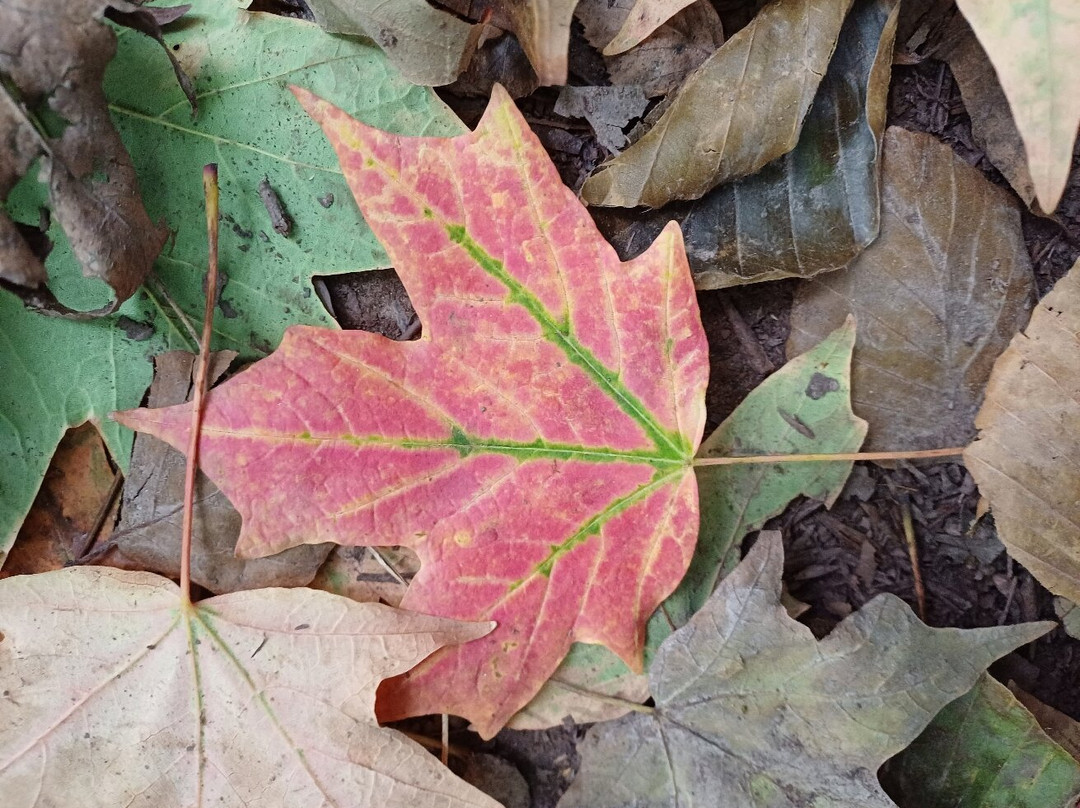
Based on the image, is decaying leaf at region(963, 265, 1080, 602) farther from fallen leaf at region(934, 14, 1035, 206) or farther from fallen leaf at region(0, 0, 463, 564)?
fallen leaf at region(0, 0, 463, 564)

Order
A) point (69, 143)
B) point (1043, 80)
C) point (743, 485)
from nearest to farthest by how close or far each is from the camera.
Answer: point (1043, 80) < point (69, 143) < point (743, 485)

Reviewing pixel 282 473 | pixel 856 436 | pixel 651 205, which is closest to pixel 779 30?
pixel 651 205

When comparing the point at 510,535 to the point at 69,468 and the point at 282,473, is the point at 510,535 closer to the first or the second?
the point at 282,473

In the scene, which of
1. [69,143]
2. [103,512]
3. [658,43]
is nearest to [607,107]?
[658,43]

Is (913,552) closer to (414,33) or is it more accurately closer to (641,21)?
(641,21)

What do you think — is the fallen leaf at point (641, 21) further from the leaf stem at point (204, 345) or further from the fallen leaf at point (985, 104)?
the leaf stem at point (204, 345)
